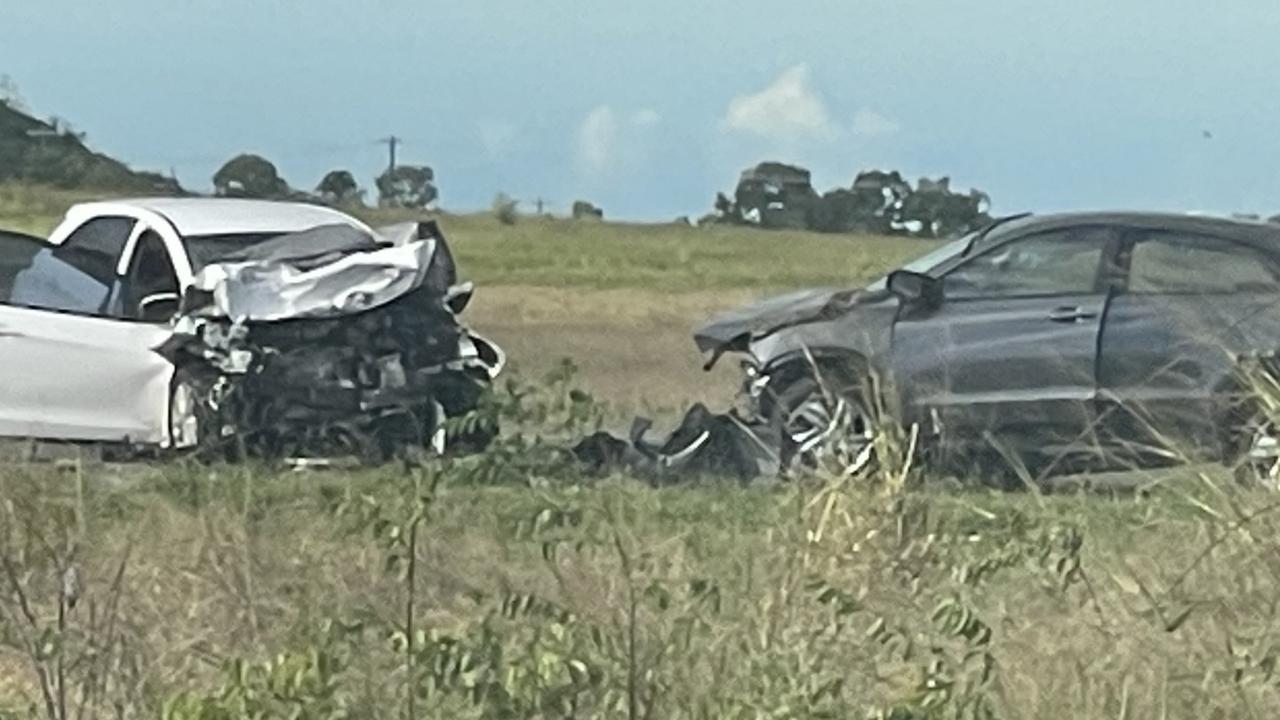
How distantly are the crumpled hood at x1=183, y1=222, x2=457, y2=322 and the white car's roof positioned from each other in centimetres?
33

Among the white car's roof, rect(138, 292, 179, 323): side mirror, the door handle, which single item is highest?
the white car's roof

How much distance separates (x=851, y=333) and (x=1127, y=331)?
148 cm

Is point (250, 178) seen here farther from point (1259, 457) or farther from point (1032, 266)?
point (1259, 457)

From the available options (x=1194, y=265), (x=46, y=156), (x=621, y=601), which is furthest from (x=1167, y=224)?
(x=46, y=156)

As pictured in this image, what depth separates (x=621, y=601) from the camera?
6551mm

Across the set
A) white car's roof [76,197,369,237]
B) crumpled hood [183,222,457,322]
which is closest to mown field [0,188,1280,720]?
crumpled hood [183,222,457,322]

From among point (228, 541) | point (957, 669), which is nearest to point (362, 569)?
point (228, 541)

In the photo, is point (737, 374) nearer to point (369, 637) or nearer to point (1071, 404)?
point (1071, 404)

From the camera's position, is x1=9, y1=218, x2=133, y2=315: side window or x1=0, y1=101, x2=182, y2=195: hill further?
x1=0, y1=101, x2=182, y2=195: hill

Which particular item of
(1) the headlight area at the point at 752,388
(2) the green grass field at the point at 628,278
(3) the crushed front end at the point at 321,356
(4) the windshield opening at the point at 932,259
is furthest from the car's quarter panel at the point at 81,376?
(4) the windshield opening at the point at 932,259

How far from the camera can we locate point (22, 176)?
29.0 meters

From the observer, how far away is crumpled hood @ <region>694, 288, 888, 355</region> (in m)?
14.1

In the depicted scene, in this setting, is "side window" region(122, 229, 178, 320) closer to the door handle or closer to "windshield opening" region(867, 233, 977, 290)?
"windshield opening" region(867, 233, 977, 290)

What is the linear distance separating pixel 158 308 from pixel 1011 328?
4.55 meters
